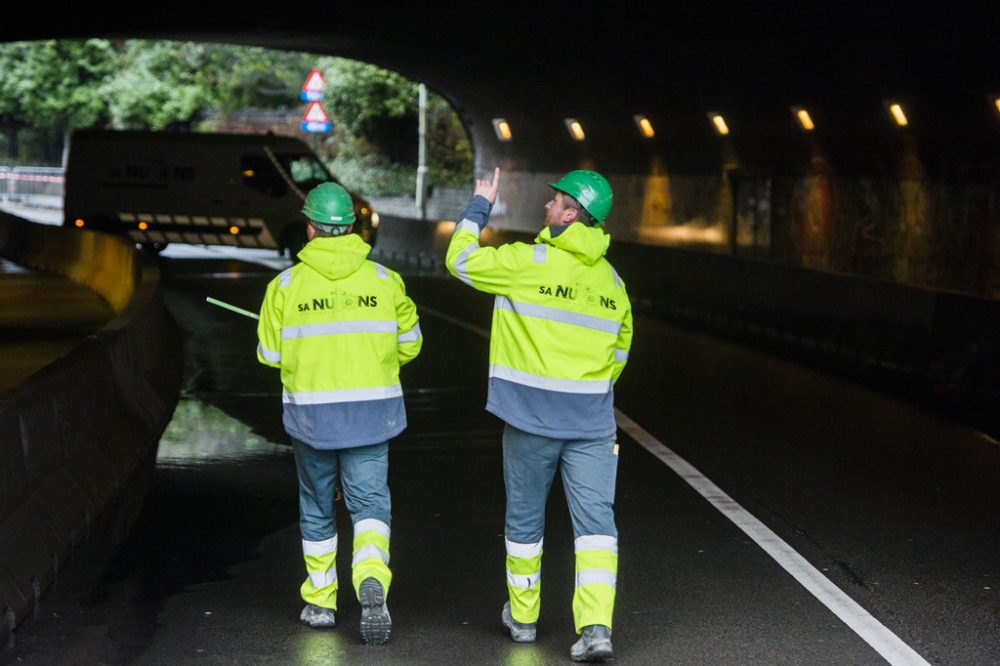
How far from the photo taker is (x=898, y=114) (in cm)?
2198

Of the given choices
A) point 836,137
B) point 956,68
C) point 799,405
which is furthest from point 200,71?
point 799,405

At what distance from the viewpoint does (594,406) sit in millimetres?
6789

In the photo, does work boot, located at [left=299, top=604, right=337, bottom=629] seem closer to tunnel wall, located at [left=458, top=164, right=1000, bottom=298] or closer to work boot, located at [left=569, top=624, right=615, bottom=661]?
work boot, located at [left=569, top=624, right=615, bottom=661]

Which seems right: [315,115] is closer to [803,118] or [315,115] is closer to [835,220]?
[803,118]

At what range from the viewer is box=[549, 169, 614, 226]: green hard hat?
6.73 m

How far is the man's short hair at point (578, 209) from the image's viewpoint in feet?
22.2

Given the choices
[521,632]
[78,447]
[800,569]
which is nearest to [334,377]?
[521,632]

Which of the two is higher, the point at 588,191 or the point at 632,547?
the point at 588,191

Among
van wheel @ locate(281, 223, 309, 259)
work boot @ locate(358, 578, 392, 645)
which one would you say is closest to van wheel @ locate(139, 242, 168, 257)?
van wheel @ locate(281, 223, 309, 259)

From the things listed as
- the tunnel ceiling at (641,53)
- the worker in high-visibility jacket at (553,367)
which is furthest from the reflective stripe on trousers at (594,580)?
the tunnel ceiling at (641,53)

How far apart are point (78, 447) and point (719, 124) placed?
2009cm

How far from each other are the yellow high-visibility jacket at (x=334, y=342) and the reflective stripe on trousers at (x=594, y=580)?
3.22ft

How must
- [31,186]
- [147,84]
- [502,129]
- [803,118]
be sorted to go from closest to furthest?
[803,118] → [502,129] → [31,186] → [147,84]

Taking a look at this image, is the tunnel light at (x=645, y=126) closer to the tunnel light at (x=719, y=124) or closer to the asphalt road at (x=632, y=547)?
the tunnel light at (x=719, y=124)
